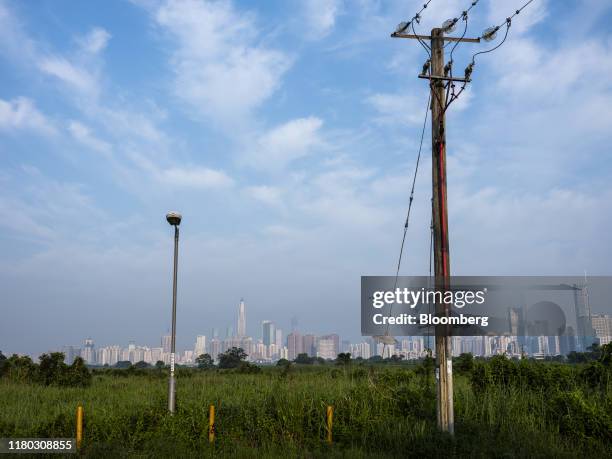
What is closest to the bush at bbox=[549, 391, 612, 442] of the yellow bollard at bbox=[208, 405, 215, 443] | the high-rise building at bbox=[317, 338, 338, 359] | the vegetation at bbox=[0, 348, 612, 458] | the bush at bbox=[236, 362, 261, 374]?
the vegetation at bbox=[0, 348, 612, 458]

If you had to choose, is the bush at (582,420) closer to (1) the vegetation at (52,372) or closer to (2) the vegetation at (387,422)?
(2) the vegetation at (387,422)

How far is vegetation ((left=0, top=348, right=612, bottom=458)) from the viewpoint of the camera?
10469 millimetres

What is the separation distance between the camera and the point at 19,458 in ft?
35.6

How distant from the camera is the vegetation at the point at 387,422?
10469mm

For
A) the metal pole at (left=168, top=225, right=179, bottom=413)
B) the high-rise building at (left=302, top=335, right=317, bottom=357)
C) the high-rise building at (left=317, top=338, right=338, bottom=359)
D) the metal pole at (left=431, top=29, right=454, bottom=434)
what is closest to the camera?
the metal pole at (left=431, top=29, right=454, bottom=434)

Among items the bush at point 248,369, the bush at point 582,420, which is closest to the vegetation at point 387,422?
the bush at point 582,420

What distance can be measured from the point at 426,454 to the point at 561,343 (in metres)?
21.5

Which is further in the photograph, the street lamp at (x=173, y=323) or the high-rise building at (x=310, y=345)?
the high-rise building at (x=310, y=345)

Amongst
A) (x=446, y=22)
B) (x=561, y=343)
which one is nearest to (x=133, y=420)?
(x=446, y=22)

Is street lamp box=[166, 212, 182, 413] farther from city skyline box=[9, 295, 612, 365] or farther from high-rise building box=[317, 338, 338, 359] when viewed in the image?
high-rise building box=[317, 338, 338, 359]

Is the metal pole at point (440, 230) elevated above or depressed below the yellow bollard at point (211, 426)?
above

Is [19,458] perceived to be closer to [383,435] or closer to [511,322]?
[383,435]

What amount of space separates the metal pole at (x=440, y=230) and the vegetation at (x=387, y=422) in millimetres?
725

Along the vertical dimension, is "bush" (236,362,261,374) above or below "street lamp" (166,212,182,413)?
below
